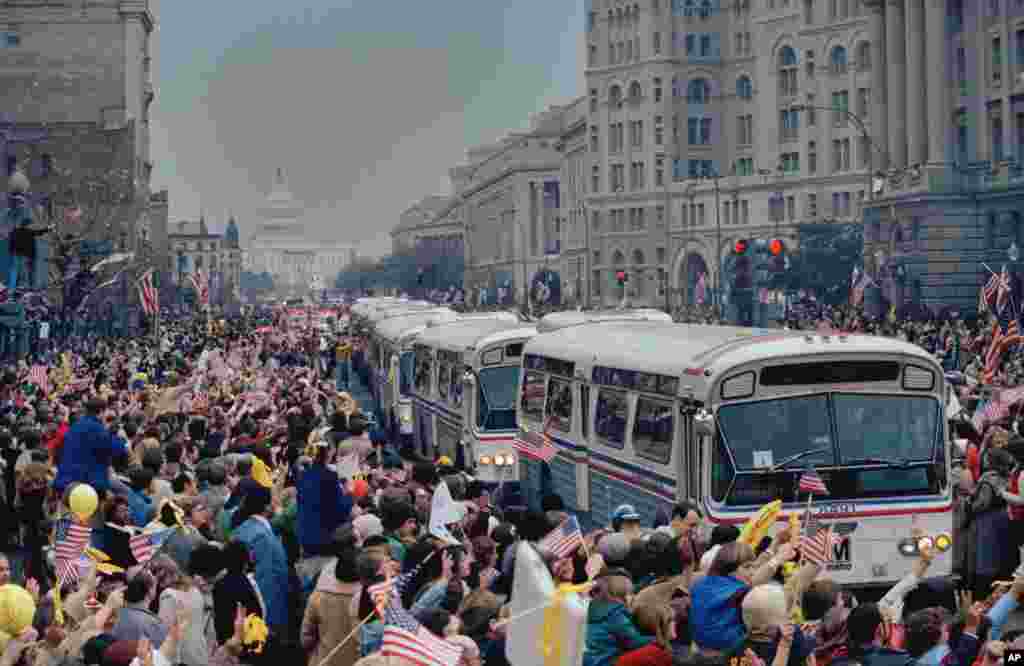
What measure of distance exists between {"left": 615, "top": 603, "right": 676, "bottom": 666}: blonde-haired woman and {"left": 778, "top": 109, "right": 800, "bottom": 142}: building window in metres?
133

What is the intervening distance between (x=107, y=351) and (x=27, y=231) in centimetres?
3006

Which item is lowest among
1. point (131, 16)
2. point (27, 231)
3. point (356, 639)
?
point (356, 639)

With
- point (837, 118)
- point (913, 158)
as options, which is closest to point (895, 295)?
point (913, 158)

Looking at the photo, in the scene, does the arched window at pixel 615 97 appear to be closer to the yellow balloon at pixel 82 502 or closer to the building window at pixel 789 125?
the building window at pixel 789 125

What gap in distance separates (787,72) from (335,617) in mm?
134340

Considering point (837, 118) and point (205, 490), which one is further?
point (837, 118)

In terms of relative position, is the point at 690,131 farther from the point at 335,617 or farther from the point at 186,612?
the point at 186,612

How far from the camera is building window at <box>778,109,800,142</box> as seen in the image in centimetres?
14350

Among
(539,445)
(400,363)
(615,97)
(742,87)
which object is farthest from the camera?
(615,97)

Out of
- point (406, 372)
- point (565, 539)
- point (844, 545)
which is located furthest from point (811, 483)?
point (406, 372)

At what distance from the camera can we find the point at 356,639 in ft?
41.7

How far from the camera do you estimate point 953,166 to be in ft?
271

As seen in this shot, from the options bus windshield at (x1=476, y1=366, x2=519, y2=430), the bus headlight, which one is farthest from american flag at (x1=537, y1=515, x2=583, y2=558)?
bus windshield at (x1=476, y1=366, x2=519, y2=430)

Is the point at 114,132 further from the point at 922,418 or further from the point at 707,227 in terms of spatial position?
the point at 922,418
